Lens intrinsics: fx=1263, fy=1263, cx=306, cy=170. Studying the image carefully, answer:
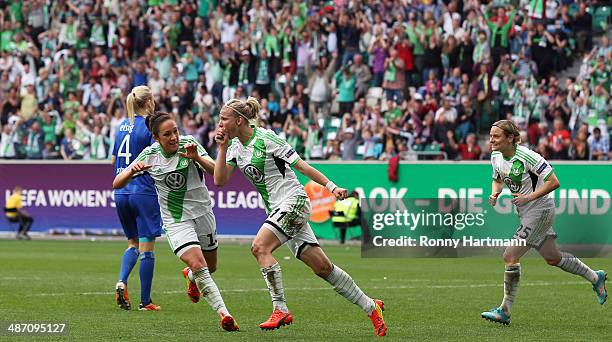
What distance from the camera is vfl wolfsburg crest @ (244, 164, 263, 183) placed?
1129 centimetres

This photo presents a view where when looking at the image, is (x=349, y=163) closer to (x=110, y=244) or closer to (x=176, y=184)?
(x=110, y=244)

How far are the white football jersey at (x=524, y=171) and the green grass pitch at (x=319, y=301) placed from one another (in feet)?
4.15

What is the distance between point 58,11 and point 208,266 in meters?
25.3

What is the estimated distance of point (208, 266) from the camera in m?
12.4

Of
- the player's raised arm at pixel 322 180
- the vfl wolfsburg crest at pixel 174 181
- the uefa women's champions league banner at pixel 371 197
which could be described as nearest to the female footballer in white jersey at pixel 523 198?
the player's raised arm at pixel 322 180

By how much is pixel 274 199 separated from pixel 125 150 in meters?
2.90

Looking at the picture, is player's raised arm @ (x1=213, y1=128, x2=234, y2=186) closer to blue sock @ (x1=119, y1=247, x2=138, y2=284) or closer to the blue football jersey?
the blue football jersey

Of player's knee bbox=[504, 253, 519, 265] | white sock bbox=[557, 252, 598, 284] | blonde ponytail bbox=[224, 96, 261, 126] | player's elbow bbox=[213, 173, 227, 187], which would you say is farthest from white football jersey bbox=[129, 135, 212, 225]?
white sock bbox=[557, 252, 598, 284]

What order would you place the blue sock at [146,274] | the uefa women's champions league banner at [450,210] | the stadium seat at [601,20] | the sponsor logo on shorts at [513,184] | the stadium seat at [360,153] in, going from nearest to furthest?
the sponsor logo on shorts at [513,184]
the blue sock at [146,274]
the uefa women's champions league banner at [450,210]
the stadium seat at [360,153]
the stadium seat at [601,20]

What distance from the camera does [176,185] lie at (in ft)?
39.0

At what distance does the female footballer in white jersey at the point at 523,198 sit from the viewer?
1251 centimetres

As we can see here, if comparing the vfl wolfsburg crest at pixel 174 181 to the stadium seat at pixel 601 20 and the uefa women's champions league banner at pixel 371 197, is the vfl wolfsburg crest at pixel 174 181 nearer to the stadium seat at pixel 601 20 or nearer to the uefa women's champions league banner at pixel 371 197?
the uefa women's champions league banner at pixel 371 197

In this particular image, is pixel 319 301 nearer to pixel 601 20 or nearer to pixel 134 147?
pixel 134 147

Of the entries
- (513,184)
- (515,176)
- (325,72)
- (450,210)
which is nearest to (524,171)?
(515,176)
